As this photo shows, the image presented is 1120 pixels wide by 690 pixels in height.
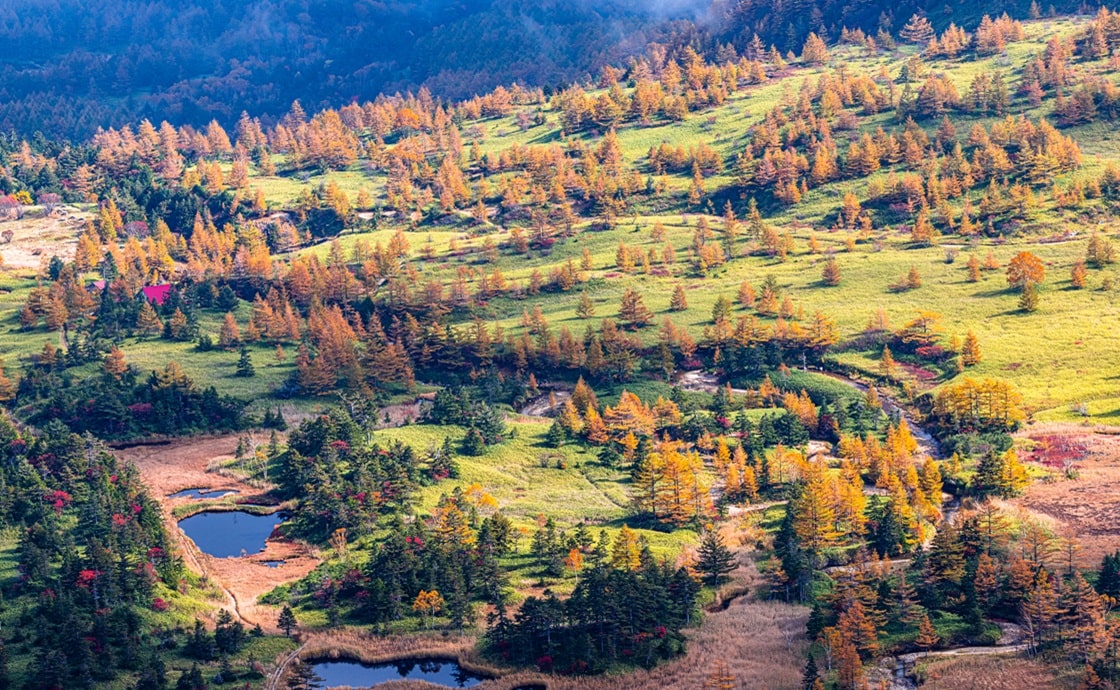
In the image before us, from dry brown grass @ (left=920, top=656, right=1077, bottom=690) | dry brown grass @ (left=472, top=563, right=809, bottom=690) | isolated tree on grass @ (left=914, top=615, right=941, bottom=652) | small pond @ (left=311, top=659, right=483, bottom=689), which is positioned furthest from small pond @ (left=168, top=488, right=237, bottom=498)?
dry brown grass @ (left=920, top=656, right=1077, bottom=690)

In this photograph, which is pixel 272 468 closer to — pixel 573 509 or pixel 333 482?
pixel 333 482

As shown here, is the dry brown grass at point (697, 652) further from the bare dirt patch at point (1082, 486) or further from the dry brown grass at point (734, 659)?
the bare dirt patch at point (1082, 486)

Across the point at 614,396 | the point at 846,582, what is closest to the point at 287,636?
the point at 846,582

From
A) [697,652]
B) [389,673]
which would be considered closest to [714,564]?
[697,652]

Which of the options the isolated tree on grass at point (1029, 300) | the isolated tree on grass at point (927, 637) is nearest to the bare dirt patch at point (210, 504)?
the isolated tree on grass at point (927, 637)

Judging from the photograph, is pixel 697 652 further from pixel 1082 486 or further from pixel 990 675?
pixel 1082 486

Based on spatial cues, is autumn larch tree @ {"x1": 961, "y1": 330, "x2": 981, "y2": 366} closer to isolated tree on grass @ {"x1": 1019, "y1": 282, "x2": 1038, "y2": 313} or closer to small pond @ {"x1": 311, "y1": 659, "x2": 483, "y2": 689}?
isolated tree on grass @ {"x1": 1019, "y1": 282, "x2": 1038, "y2": 313}
